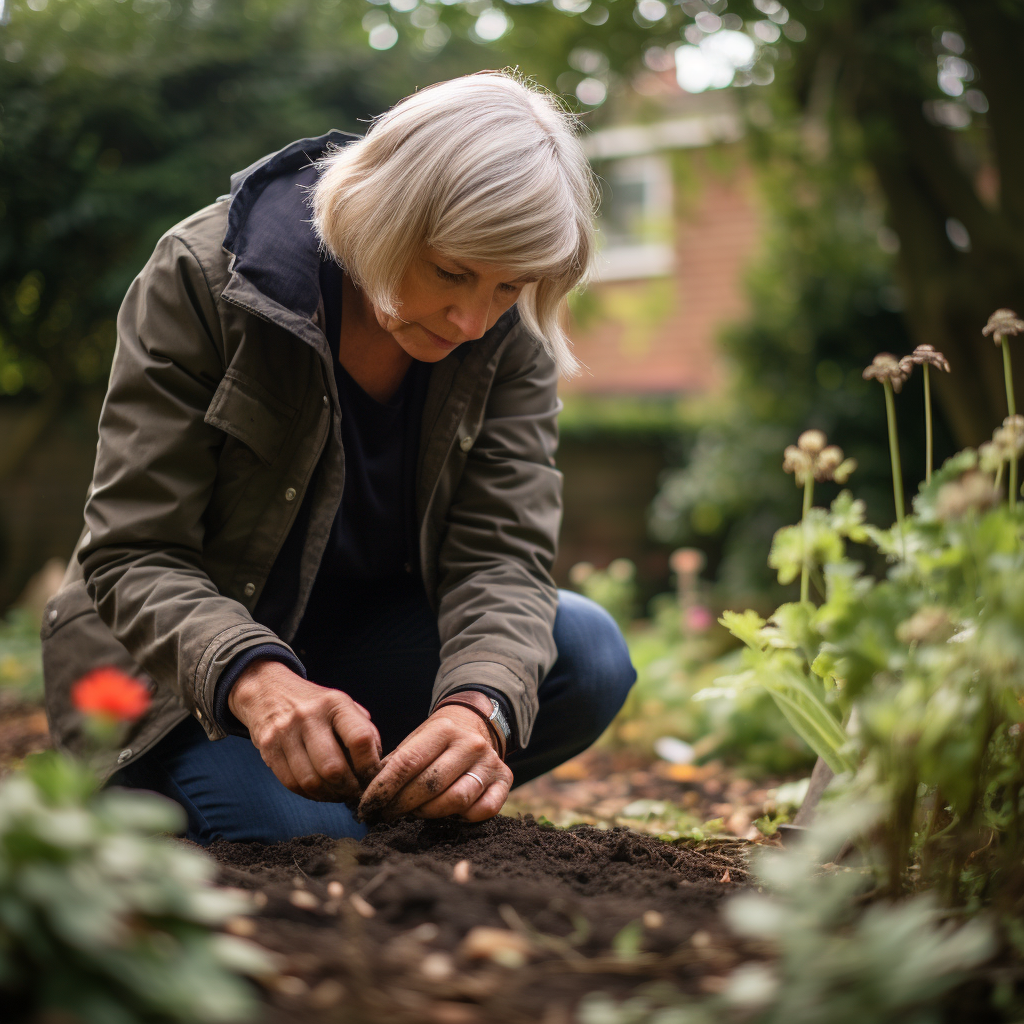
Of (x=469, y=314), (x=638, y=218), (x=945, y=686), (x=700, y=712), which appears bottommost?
(x=945, y=686)

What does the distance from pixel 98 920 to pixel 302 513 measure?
1257mm

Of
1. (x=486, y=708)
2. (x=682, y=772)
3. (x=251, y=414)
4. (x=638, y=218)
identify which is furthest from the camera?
(x=638, y=218)

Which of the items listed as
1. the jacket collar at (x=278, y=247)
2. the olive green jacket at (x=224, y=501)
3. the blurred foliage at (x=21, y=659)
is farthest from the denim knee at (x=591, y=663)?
the blurred foliage at (x=21, y=659)

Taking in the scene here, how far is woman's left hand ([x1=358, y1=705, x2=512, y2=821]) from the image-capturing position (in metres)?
1.48

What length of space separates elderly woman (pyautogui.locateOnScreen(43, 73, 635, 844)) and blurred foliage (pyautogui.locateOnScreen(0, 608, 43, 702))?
2.01m

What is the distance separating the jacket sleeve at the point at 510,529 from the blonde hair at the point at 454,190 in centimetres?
36

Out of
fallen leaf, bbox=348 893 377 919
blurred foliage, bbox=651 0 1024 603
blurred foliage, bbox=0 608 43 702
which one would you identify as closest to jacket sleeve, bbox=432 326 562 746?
fallen leaf, bbox=348 893 377 919

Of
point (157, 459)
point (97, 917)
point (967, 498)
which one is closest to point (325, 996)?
point (97, 917)

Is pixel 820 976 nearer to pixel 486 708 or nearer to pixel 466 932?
pixel 466 932

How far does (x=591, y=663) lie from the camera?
7.00 ft

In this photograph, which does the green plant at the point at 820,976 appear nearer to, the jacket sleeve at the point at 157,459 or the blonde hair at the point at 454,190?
the jacket sleeve at the point at 157,459

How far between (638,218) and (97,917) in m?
9.59

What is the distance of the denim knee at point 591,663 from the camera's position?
212cm

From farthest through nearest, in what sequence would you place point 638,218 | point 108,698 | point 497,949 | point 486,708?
point 638,218 → point 486,708 → point 497,949 → point 108,698
